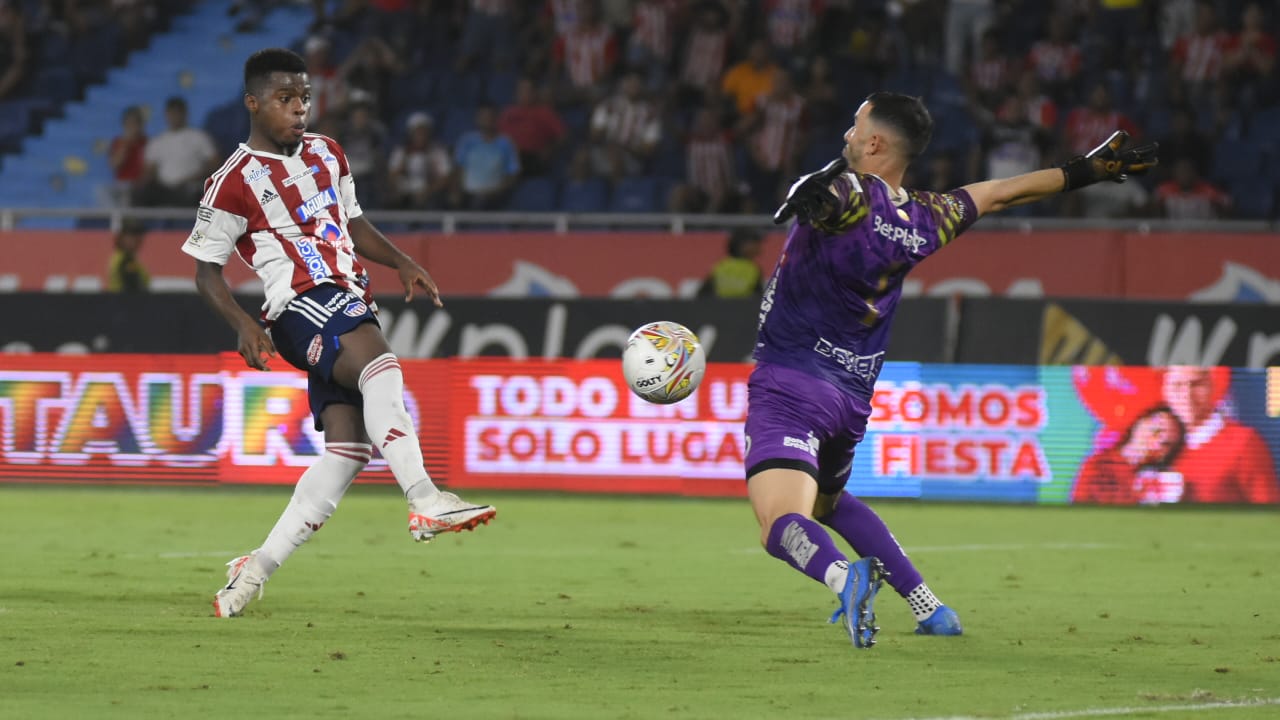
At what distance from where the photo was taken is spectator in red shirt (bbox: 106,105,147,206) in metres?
20.8


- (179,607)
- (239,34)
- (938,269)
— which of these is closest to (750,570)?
(179,607)

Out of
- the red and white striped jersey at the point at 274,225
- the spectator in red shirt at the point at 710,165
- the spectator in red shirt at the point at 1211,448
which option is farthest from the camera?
the spectator in red shirt at the point at 710,165

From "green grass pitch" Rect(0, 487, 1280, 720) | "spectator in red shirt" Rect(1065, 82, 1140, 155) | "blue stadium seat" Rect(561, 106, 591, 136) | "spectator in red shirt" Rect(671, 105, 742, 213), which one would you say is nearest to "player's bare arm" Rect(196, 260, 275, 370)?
"green grass pitch" Rect(0, 487, 1280, 720)

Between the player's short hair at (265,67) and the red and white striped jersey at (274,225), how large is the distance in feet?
0.85

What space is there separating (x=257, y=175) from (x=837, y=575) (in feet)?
9.68

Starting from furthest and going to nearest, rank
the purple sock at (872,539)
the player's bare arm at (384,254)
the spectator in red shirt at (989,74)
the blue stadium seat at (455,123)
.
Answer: the blue stadium seat at (455,123) < the spectator in red shirt at (989,74) < the player's bare arm at (384,254) < the purple sock at (872,539)

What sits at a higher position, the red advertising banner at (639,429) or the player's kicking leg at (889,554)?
the player's kicking leg at (889,554)

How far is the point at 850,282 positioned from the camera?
723 cm

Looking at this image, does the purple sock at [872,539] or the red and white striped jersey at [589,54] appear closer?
the purple sock at [872,539]

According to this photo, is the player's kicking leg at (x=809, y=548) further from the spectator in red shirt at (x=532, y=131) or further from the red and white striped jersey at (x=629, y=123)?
the spectator in red shirt at (x=532, y=131)

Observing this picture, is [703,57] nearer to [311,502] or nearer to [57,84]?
[57,84]

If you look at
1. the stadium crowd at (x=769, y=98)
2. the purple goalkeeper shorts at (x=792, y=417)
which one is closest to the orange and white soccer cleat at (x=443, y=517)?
the purple goalkeeper shorts at (x=792, y=417)

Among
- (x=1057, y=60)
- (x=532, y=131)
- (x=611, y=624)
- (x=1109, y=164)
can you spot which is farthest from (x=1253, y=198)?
(x=611, y=624)

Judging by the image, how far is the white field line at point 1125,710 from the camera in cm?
578
